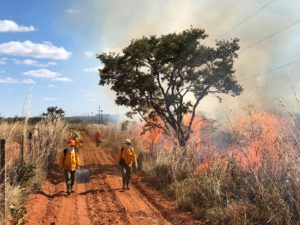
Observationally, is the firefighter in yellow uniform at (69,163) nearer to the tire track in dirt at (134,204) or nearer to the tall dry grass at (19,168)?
the tall dry grass at (19,168)

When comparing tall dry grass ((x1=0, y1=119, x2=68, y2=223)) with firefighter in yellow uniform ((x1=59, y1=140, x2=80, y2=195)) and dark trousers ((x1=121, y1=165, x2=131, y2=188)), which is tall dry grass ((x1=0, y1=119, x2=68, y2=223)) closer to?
firefighter in yellow uniform ((x1=59, y1=140, x2=80, y2=195))

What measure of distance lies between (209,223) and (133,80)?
15117mm

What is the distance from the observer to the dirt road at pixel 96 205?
484 inches

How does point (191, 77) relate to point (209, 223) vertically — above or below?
above

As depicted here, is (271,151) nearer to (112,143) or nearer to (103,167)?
(103,167)

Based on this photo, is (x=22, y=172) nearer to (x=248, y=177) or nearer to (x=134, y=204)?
(x=134, y=204)

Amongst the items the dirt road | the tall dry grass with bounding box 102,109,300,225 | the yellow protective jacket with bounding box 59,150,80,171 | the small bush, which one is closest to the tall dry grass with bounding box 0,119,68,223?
the small bush

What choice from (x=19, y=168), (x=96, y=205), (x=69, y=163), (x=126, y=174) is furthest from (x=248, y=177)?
(x=69, y=163)

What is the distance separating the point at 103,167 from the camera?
25891 mm

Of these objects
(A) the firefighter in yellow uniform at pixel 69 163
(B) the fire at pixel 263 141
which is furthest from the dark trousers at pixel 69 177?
(B) the fire at pixel 263 141

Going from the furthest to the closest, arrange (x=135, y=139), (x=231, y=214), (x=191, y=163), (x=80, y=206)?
(x=135, y=139), (x=191, y=163), (x=80, y=206), (x=231, y=214)

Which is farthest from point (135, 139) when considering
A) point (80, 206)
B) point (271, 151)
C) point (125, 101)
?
point (271, 151)

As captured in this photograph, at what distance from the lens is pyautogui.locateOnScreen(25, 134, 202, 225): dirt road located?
1230 cm

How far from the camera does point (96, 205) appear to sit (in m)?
14.5
